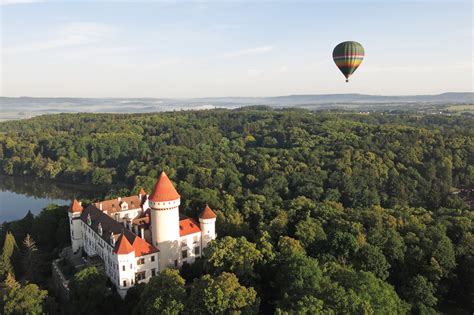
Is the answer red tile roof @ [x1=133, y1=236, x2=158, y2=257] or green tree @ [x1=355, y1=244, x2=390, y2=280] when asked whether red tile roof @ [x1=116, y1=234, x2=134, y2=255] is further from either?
green tree @ [x1=355, y1=244, x2=390, y2=280]

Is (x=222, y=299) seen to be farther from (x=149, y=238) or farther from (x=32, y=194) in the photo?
(x=32, y=194)

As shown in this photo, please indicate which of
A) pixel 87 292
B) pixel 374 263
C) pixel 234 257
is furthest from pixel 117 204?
pixel 374 263

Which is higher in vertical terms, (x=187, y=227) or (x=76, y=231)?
(x=187, y=227)

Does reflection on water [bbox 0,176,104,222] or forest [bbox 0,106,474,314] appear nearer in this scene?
forest [bbox 0,106,474,314]

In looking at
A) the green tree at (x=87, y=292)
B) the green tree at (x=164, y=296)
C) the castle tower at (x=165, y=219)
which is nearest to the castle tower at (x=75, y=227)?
the green tree at (x=87, y=292)

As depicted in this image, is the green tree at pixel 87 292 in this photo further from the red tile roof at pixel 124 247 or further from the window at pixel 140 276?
the window at pixel 140 276

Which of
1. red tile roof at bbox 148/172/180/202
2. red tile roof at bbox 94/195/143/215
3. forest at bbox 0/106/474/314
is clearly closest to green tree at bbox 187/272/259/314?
forest at bbox 0/106/474/314

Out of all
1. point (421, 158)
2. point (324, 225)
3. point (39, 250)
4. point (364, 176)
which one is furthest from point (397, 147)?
point (39, 250)
